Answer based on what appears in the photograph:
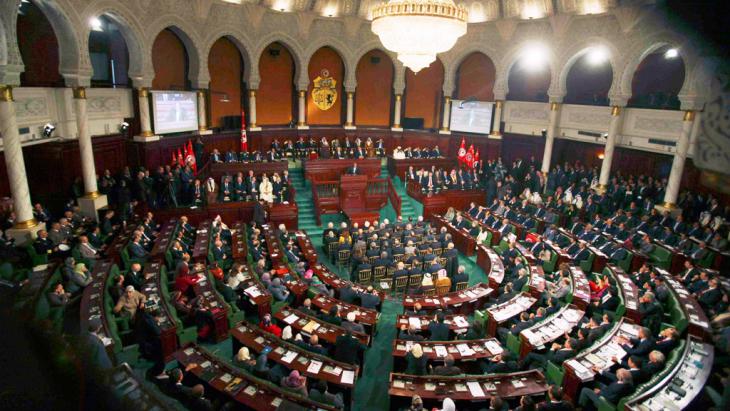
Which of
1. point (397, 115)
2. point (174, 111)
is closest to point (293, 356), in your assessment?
point (174, 111)

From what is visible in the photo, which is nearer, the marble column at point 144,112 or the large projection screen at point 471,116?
the marble column at point 144,112

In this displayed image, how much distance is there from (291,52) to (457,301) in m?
16.9

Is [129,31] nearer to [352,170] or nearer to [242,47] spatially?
[242,47]

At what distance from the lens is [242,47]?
70.2 ft

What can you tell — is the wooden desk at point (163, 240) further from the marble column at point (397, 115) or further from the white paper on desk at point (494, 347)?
the marble column at point (397, 115)

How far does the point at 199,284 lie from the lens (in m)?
10.8

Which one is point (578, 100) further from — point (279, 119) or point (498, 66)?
point (279, 119)

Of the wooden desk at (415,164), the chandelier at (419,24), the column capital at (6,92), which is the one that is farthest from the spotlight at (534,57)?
the column capital at (6,92)

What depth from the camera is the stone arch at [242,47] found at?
65.3 ft

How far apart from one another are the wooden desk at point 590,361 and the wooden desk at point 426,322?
2.38 meters

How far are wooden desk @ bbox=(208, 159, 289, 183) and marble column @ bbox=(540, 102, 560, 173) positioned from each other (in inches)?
494

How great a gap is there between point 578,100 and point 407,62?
550 inches

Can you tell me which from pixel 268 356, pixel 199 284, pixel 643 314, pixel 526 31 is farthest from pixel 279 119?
pixel 643 314

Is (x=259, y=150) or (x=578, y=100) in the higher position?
(x=578, y=100)
